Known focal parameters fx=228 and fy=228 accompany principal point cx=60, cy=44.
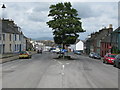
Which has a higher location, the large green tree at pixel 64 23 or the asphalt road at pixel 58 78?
the large green tree at pixel 64 23

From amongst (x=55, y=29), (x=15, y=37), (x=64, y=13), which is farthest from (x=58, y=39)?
(x=15, y=37)

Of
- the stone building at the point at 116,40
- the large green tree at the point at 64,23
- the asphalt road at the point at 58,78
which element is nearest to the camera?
the asphalt road at the point at 58,78

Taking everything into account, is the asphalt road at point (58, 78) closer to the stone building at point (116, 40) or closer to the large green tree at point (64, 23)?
the large green tree at point (64, 23)

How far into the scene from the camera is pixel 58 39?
43.3 metres

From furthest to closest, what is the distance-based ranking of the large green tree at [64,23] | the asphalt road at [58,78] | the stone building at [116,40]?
the stone building at [116,40], the large green tree at [64,23], the asphalt road at [58,78]

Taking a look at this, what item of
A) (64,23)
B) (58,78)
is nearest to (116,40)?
(64,23)

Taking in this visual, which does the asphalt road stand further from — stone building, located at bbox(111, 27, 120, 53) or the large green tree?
stone building, located at bbox(111, 27, 120, 53)

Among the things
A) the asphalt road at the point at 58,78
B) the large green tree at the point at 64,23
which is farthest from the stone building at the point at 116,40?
the asphalt road at the point at 58,78

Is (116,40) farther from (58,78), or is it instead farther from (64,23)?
(58,78)

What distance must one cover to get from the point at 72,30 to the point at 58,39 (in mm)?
3554

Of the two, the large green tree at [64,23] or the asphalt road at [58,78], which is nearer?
the asphalt road at [58,78]

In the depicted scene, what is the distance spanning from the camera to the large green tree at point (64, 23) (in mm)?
41406

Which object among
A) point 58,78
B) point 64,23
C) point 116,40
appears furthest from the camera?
point 116,40

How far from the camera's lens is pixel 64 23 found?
41.1 m
